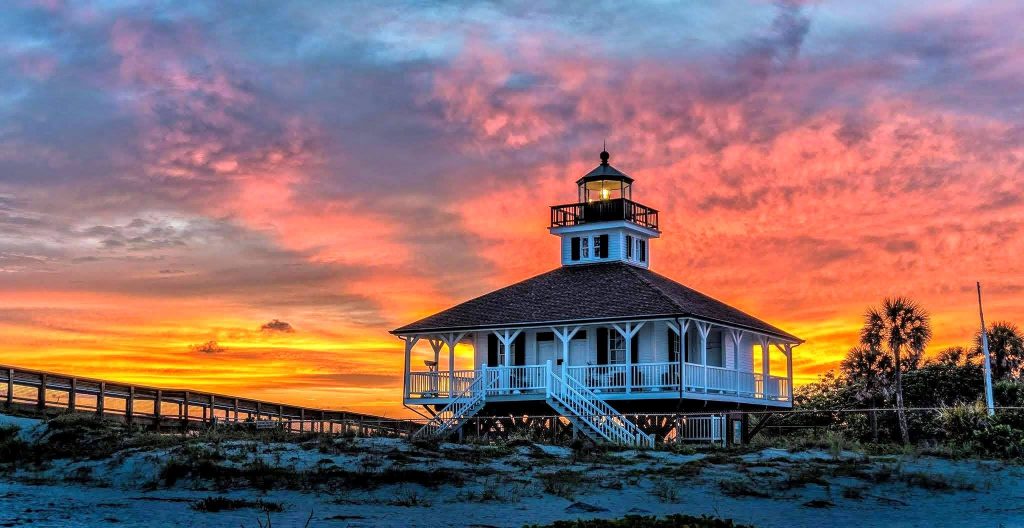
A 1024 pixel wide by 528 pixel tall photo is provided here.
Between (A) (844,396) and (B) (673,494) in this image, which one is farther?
(A) (844,396)

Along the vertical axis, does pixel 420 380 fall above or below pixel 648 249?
below

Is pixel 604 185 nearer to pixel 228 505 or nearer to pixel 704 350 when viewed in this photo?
pixel 704 350

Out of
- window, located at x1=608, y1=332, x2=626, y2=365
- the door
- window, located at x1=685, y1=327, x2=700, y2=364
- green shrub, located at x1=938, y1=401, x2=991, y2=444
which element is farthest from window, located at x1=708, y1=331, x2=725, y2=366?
green shrub, located at x1=938, y1=401, x2=991, y2=444

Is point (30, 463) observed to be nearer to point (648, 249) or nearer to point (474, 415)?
point (474, 415)

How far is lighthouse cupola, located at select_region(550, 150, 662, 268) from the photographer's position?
2093 inches

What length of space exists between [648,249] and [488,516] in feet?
121

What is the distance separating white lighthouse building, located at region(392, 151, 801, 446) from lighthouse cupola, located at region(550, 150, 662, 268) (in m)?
0.06

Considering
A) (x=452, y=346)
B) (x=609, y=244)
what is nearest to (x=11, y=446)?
(x=452, y=346)

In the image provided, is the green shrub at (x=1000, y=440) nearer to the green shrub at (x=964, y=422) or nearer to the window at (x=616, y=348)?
the green shrub at (x=964, y=422)

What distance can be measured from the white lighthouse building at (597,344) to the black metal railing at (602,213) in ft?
0.17

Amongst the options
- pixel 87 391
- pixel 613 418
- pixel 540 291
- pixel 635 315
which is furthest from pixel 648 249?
pixel 87 391

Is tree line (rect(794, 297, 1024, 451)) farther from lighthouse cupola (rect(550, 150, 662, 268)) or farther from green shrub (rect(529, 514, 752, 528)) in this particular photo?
green shrub (rect(529, 514, 752, 528))

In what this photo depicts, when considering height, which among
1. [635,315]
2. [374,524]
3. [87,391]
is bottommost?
[374,524]

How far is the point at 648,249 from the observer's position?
182 ft
